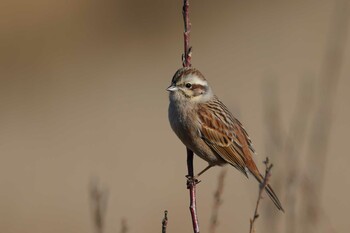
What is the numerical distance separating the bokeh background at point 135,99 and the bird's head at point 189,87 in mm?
2706

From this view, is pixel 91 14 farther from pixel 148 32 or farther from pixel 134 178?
pixel 134 178

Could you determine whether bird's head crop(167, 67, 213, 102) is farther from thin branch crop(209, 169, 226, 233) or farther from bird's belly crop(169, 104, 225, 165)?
thin branch crop(209, 169, 226, 233)

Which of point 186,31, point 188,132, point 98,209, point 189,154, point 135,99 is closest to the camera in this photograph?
point 98,209

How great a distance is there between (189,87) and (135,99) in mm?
9159

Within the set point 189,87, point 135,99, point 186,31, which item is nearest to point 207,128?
point 189,87

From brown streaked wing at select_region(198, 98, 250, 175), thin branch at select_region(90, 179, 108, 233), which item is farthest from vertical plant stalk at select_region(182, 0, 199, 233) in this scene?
brown streaked wing at select_region(198, 98, 250, 175)

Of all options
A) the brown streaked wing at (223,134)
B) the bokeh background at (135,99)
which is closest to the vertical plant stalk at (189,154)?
the brown streaked wing at (223,134)

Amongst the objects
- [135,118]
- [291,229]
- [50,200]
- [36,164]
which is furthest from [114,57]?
[291,229]

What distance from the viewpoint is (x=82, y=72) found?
1641 centimetres

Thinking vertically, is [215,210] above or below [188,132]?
below

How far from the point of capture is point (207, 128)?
622 cm

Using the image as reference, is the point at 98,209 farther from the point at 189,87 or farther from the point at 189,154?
the point at 189,87

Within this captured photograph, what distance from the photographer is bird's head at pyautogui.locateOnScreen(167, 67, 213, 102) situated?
5.66 metres

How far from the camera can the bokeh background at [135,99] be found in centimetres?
1078
